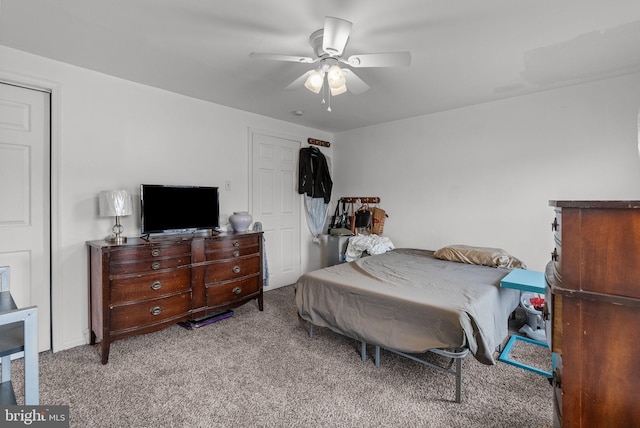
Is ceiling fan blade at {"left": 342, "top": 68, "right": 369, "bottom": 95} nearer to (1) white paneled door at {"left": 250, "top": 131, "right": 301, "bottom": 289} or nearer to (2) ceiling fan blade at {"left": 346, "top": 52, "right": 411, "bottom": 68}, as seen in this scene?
(2) ceiling fan blade at {"left": 346, "top": 52, "right": 411, "bottom": 68}

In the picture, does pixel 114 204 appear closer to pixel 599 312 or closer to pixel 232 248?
pixel 232 248

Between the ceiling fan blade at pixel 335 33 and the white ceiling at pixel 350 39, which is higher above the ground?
the white ceiling at pixel 350 39

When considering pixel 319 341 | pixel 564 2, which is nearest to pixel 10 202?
pixel 319 341

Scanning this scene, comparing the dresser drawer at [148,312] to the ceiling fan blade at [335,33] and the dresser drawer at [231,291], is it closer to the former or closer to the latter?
the dresser drawer at [231,291]

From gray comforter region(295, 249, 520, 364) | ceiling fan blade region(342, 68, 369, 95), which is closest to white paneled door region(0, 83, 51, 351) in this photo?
gray comforter region(295, 249, 520, 364)

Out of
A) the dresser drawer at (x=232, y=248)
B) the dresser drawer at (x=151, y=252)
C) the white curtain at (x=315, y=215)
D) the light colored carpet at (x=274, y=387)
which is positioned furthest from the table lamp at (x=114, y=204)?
the white curtain at (x=315, y=215)

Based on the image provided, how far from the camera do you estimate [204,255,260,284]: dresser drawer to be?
9.69 feet

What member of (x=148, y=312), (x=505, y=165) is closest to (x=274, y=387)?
(x=148, y=312)

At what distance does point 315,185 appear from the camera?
4680 millimetres

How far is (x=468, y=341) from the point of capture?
1.76 meters

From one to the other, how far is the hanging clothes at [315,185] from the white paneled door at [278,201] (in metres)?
0.13

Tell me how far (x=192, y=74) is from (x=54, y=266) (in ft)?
6.63

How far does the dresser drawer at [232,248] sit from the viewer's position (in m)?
2.96

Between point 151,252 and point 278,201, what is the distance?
2.00m
